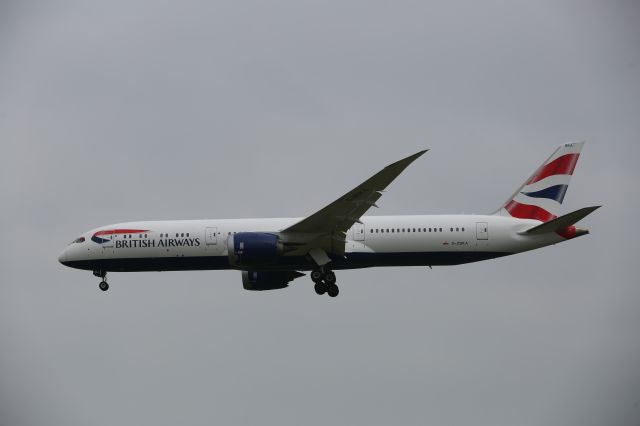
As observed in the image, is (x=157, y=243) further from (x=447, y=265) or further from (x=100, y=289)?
(x=447, y=265)

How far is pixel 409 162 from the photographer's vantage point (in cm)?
3117

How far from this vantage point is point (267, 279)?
3984 cm

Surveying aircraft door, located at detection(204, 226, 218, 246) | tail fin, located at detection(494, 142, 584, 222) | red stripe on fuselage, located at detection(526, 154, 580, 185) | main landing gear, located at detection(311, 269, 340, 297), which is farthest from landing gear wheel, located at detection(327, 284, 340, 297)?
red stripe on fuselage, located at detection(526, 154, 580, 185)

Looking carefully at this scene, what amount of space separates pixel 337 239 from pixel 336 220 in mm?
1085

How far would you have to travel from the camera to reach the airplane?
3531cm

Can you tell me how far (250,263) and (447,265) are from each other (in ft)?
24.8

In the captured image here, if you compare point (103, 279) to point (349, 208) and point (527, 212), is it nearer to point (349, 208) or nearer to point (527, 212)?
point (349, 208)

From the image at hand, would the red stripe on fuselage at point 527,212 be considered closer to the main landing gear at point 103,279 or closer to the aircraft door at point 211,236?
the aircraft door at point 211,236

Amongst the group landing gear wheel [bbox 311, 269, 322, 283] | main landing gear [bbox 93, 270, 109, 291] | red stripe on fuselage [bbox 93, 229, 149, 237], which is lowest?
landing gear wheel [bbox 311, 269, 322, 283]

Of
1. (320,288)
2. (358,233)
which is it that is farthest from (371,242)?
(320,288)

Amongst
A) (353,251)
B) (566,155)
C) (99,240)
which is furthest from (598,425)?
(99,240)

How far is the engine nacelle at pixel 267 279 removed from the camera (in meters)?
39.7

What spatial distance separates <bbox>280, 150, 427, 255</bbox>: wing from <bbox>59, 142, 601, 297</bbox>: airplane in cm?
4

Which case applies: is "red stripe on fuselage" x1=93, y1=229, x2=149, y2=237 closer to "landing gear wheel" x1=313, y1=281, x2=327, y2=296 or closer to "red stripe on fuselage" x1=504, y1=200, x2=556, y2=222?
"landing gear wheel" x1=313, y1=281, x2=327, y2=296
